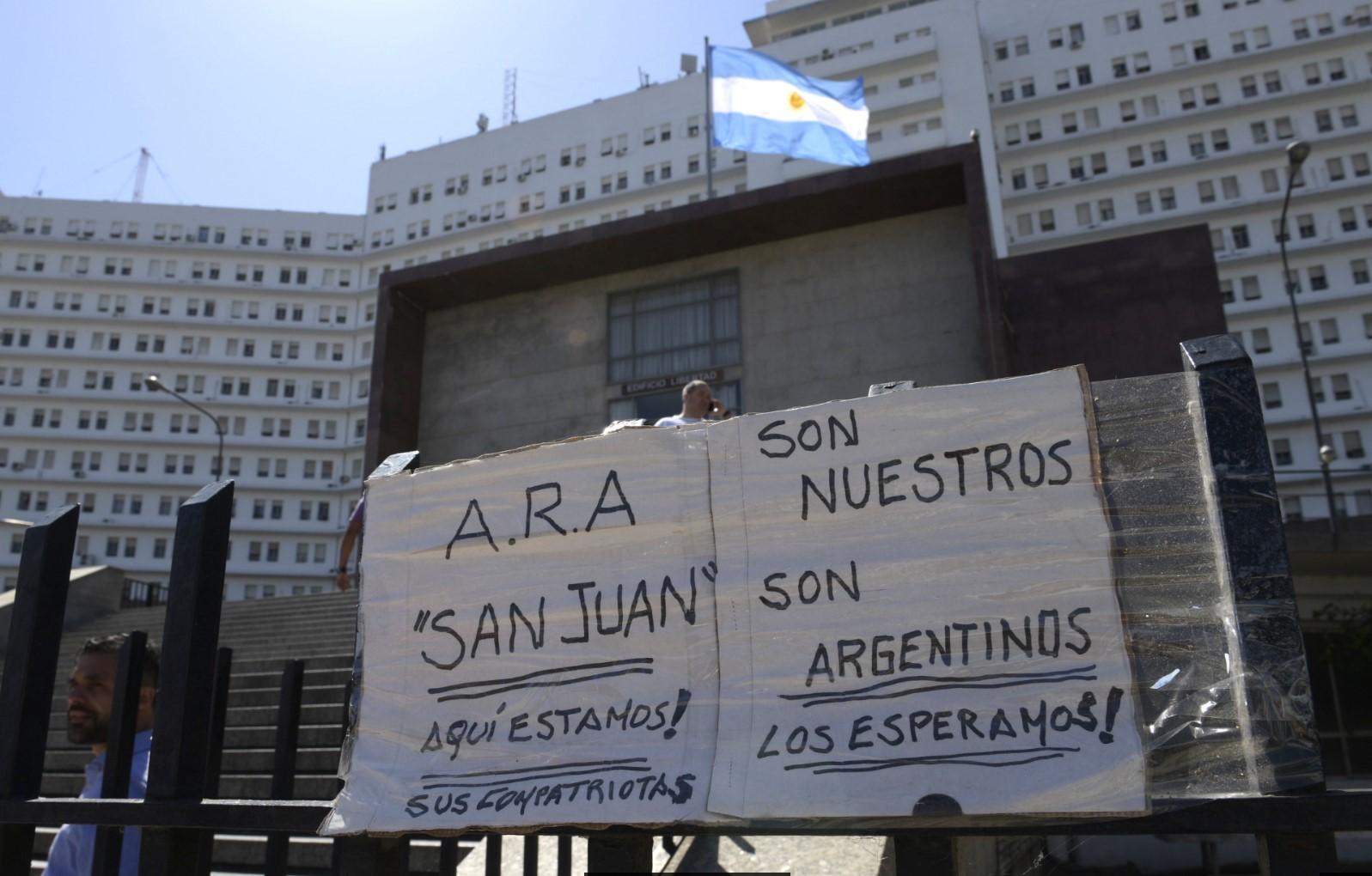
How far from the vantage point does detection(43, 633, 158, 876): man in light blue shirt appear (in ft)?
11.4

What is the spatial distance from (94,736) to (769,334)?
41.6 feet

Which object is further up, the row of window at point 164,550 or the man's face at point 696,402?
the row of window at point 164,550

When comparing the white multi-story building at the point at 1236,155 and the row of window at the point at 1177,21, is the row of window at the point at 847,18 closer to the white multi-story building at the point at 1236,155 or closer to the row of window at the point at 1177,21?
the white multi-story building at the point at 1236,155

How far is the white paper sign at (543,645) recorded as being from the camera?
90.0 inches

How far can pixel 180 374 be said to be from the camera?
75.6 metres

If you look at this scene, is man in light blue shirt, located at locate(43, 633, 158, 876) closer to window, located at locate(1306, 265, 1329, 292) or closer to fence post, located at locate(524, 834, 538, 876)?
fence post, located at locate(524, 834, 538, 876)

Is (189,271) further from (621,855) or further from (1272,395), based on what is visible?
(621,855)

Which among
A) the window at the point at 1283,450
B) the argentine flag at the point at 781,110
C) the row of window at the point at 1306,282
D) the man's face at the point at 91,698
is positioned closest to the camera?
the man's face at the point at 91,698

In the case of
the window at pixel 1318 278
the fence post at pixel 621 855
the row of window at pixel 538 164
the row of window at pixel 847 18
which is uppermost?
the row of window at pixel 847 18

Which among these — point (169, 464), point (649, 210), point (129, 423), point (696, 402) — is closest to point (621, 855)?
point (696, 402)

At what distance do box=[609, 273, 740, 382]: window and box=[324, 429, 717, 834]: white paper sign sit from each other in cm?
1327

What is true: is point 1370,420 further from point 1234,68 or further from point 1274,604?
point 1274,604

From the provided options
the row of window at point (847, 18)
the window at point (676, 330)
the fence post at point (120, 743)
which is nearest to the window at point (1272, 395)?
the row of window at point (847, 18)

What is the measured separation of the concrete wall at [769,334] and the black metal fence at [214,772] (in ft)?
39.8
